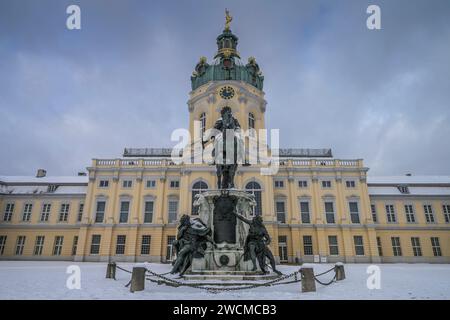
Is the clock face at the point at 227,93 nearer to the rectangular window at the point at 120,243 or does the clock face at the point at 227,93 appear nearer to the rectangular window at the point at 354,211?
the rectangular window at the point at 354,211

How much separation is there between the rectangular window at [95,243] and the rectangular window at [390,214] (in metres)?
39.2

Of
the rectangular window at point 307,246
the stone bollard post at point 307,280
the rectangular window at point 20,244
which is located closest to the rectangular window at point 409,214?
the rectangular window at point 307,246

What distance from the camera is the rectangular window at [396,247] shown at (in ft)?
128

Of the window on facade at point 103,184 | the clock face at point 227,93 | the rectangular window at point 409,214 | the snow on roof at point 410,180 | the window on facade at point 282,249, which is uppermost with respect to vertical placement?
the clock face at point 227,93

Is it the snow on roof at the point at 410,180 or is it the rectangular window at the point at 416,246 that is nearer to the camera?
the rectangular window at the point at 416,246

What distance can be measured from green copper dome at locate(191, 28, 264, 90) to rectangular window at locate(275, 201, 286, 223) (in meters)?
19.8

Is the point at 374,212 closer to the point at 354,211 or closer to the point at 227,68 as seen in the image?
the point at 354,211

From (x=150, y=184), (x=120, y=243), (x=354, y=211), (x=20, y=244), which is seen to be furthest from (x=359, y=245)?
(x=20, y=244)

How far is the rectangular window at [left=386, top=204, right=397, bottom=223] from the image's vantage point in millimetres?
40312

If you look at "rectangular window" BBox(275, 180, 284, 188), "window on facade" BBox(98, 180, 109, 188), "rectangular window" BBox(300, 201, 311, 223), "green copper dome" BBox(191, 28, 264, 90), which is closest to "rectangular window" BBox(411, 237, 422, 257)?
"rectangular window" BBox(300, 201, 311, 223)

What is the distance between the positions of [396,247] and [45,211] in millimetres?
48566

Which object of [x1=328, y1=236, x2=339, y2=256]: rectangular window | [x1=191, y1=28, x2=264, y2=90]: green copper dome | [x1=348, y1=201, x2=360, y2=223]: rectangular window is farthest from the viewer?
[x1=191, y1=28, x2=264, y2=90]: green copper dome

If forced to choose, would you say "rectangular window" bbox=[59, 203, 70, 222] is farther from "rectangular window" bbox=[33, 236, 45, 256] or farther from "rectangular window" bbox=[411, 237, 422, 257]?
"rectangular window" bbox=[411, 237, 422, 257]
